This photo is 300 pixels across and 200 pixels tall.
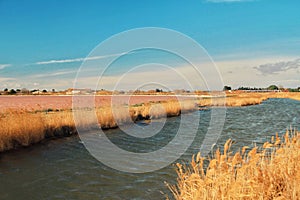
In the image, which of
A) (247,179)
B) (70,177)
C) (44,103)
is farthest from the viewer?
(44,103)

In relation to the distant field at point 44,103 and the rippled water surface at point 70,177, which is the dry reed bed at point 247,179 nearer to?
the rippled water surface at point 70,177

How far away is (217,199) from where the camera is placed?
359 cm

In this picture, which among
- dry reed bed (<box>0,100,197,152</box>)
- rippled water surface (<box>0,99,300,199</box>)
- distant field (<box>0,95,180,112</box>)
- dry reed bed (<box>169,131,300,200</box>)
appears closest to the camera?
dry reed bed (<box>169,131,300,200</box>)

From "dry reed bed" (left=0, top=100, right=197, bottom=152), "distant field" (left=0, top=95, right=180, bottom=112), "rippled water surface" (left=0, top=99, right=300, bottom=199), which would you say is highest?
"distant field" (left=0, top=95, right=180, bottom=112)

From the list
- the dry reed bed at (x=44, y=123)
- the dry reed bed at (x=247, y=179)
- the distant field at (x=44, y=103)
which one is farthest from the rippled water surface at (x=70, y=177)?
the distant field at (x=44, y=103)

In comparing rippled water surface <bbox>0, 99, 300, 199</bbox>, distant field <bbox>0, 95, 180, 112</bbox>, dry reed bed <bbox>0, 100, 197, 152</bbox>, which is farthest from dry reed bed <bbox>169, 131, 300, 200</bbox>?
distant field <bbox>0, 95, 180, 112</bbox>

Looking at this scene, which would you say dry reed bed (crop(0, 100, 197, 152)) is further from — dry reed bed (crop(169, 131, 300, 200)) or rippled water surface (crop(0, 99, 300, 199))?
dry reed bed (crop(169, 131, 300, 200))

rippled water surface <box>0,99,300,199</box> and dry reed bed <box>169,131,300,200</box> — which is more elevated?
dry reed bed <box>169,131,300,200</box>

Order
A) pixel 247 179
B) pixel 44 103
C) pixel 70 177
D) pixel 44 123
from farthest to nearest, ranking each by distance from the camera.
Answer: pixel 44 103
pixel 44 123
pixel 70 177
pixel 247 179

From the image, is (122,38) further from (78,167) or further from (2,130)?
(2,130)

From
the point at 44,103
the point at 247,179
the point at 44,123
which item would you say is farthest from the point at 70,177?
the point at 44,103

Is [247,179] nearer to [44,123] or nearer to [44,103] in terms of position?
[44,123]

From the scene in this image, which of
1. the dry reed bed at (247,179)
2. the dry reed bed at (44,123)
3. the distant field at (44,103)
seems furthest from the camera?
the distant field at (44,103)

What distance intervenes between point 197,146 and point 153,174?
421cm
